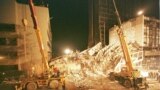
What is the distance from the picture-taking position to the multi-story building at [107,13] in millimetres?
39438

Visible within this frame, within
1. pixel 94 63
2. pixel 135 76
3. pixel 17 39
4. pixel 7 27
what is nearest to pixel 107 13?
pixel 94 63

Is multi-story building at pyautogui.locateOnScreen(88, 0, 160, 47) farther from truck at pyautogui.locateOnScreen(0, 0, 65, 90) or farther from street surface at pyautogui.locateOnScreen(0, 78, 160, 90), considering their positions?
truck at pyautogui.locateOnScreen(0, 0, 65, 90)

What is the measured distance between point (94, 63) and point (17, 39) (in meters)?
10.9

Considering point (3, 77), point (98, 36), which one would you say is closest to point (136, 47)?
Result: point (98, 36)

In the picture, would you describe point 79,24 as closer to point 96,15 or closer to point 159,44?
point 96,15

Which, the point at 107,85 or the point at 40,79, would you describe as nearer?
the point at 40,79

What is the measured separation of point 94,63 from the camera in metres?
31.0

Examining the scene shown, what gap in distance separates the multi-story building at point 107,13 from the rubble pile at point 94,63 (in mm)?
6894

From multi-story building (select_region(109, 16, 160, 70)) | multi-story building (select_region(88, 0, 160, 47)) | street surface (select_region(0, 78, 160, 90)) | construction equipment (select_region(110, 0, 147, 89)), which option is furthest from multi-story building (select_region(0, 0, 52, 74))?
multi-story building (select_region(109, 16, 160, 70))

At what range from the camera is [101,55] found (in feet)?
107

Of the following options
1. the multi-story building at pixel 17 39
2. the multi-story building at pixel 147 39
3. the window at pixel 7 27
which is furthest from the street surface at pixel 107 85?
the window at pixel 7 27

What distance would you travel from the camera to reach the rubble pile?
2823 centimetres

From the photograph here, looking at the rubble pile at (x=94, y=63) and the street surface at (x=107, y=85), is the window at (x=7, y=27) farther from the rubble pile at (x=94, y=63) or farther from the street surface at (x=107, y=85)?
the street surface at (x=107, y=85)

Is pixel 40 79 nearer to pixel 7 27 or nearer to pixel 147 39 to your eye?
pixel 7 27
